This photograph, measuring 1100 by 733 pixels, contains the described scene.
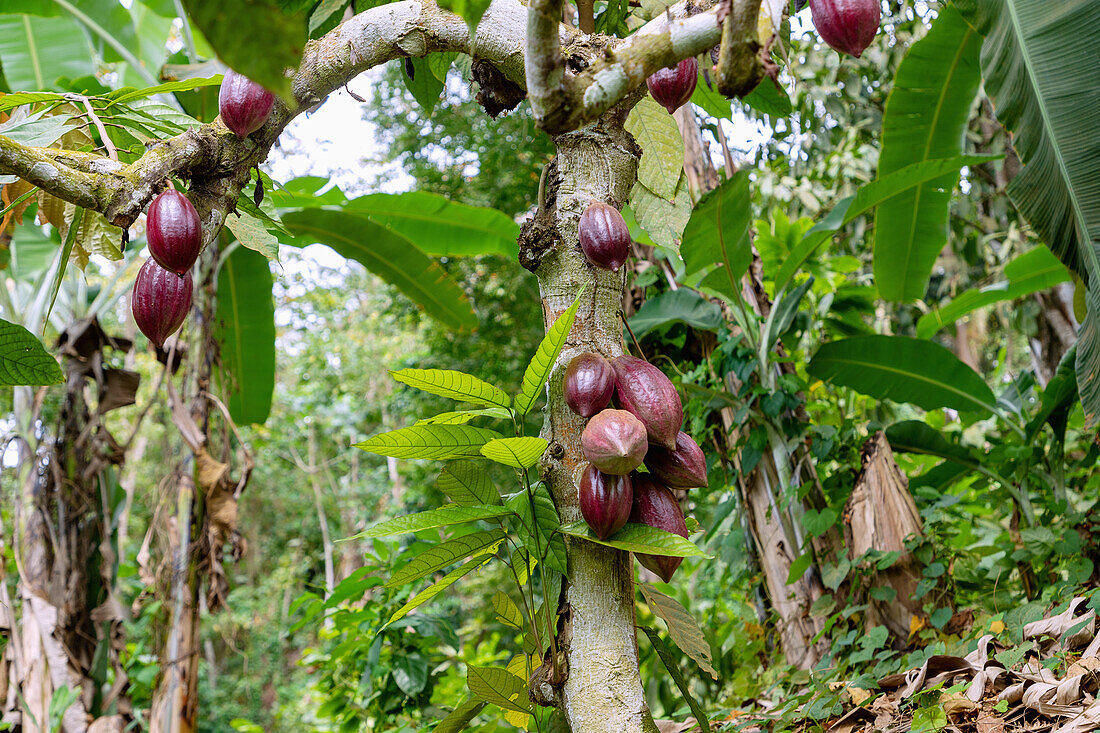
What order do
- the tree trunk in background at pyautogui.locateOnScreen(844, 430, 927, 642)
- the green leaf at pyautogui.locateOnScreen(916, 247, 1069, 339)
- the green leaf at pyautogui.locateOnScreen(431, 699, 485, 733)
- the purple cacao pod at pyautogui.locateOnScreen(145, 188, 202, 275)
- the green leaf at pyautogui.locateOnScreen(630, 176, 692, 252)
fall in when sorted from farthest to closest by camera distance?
the green leaf at pyautogui.locateOnScreen(916, 247, 1069, 339), the tree trunk in background at pyautogui.locateOnScreen(844, 430, 927, 642), the green leaf at pyautogui.locateOnScreen(630, 176, 692, 252), the green leaf at pyautogui.locateOnScreen(431, 699, 485, 733), the purple cacao pod at pyautogui.locateOnScreen(145, 188, 202, 275)

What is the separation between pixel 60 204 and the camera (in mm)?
999

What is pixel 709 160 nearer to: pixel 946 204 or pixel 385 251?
pixel 946 204

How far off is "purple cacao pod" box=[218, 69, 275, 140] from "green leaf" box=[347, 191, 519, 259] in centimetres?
147

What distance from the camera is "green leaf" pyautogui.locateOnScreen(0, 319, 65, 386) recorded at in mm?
888

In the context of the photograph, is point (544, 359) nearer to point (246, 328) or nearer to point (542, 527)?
point (542, 527)

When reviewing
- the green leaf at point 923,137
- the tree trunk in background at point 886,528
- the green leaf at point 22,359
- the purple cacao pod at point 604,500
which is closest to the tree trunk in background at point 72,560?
the green leaf at point 22,359

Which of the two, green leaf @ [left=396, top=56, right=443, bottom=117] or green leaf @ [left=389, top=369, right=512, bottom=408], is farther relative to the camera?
green leaf @ [left=396, top=56, right=443, bottom=117]

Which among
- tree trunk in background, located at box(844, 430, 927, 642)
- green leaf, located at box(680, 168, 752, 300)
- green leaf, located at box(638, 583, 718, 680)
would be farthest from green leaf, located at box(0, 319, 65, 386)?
tree trunk in background, located at box(844, 430, 927, 642)

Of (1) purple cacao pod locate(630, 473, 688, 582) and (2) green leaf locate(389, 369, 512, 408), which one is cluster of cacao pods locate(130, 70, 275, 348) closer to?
(2) green leaf locate(389, 369, 512, 408)

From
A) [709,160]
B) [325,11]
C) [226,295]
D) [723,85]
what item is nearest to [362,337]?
[226,295]

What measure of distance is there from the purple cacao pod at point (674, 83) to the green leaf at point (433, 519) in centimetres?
48

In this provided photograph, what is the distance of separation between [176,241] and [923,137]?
6.17 feet

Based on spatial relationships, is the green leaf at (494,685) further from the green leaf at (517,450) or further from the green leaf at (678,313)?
the green leaf at (678,313)

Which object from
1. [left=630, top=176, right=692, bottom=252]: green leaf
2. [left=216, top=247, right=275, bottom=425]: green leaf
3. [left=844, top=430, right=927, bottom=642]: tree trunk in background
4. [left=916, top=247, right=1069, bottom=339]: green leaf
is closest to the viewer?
[left=630, top=176, right=692, bottom=252]: green leaf
